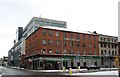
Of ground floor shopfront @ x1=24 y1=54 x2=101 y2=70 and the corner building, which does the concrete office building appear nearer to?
the corner building

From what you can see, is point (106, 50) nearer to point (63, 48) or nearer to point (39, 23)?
point (63, 48)

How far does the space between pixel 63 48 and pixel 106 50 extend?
21.5 m

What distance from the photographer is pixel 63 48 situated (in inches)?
2899

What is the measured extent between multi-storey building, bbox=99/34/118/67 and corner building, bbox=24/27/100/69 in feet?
8.02

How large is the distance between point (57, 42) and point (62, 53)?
407 centimetres

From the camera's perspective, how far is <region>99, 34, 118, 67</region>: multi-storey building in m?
84.6

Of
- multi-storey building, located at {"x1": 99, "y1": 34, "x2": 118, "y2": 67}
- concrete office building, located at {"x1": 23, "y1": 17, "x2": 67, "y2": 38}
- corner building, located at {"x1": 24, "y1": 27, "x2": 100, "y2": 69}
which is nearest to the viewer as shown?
corner building, located at {"x1": 24, "y1": 27, "x2": 100, "y2": 69}

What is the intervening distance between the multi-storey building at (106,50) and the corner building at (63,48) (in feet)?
8.02

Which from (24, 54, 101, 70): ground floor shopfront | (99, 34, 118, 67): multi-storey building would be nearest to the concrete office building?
(99, 34, 118, 67): multi-storey building

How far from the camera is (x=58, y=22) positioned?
123 metres

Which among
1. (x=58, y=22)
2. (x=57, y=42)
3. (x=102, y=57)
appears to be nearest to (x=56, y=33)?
(x=57, y=42)

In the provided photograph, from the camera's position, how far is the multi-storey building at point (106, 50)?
84562 millimetres

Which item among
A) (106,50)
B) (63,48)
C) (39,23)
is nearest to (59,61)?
(63,48)

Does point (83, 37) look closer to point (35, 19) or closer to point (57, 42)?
point (57, 42)
